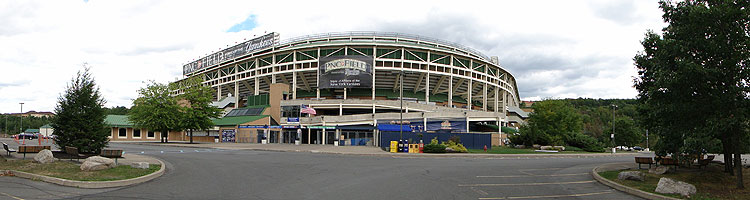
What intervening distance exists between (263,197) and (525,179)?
9.50 metres

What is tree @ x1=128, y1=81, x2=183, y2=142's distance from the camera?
4738cm

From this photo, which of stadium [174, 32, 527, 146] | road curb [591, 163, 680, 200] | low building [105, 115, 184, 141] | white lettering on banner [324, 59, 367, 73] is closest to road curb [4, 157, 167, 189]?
road curb [591, 163, 680, 200]

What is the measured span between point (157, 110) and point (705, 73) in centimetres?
4869

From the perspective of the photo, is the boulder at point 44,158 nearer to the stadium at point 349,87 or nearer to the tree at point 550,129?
the stadium at point 349,87

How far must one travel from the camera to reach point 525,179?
Result: 15281mm

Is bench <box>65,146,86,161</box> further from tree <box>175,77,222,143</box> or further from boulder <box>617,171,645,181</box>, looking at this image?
tree <box>175,77,222,143</box>

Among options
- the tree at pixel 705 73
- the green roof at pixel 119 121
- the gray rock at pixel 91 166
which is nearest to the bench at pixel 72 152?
the gray rock at pixel 91 166

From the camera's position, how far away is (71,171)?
14.1 metres

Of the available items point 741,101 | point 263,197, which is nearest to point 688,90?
point 741,101

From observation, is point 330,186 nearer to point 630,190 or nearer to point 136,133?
point 630,190

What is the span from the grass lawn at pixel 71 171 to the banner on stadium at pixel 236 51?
5690 cm

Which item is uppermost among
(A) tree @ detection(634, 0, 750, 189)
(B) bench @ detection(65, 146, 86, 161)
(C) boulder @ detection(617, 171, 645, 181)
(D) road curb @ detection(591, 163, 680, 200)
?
(A) tree @ detection(634, 0, 750, 189)

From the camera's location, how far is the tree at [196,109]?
47688 millimetres

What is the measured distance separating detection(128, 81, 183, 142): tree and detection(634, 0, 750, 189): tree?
46283mm
